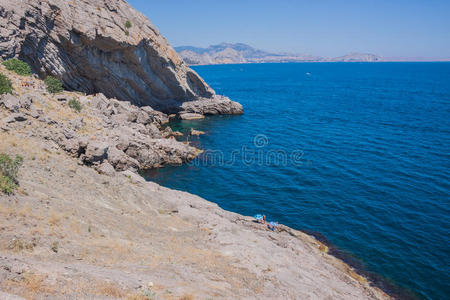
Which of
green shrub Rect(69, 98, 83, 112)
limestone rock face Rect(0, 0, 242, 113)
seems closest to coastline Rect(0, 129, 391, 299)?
green shrub Rect(69, 98, 83, 112)

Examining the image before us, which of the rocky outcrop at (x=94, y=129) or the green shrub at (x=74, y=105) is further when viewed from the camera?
the green shrub at (x=74, y=105)

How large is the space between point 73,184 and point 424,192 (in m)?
41.2

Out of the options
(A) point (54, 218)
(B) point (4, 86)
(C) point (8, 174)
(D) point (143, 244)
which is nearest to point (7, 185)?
(C) point (8, 174)

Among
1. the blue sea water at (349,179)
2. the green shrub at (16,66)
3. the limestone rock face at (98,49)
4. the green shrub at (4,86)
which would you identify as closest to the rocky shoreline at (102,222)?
the limestone rock face at (98,49)

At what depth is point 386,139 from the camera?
62.6 m

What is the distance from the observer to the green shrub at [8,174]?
61.4ft

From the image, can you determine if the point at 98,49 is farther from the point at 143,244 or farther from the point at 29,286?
the point at 29,286

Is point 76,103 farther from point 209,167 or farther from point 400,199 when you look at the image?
point 400,199

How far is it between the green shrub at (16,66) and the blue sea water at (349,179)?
867 inches

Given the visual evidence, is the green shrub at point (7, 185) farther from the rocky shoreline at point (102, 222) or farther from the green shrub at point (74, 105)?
the green shrub at point (74, 105)

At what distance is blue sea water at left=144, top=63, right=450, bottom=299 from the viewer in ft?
100

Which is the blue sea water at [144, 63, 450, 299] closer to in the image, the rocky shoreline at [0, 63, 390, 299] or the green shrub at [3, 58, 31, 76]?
the rocky shoreline at [0, 63, 390, 299]

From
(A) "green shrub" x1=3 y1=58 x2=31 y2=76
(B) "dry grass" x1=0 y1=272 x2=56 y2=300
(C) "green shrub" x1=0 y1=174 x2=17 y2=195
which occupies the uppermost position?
(A) "green shrub" x1=3 y1=58 x2=31 y2=76

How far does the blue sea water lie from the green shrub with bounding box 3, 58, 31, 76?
867 inches
